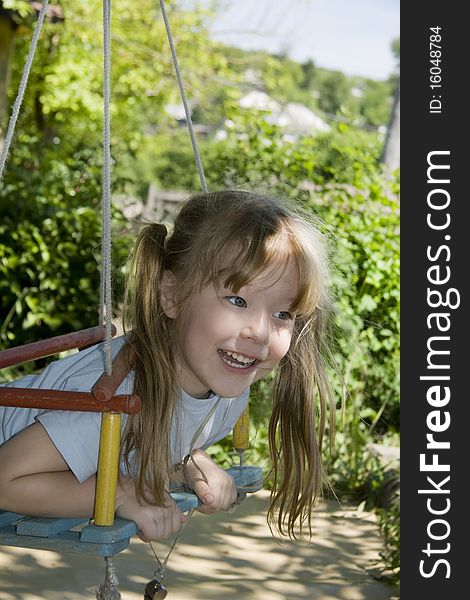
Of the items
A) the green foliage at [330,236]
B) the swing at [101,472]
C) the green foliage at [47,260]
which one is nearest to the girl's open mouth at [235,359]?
the swing at [101,472]

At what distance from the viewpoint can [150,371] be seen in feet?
6.97

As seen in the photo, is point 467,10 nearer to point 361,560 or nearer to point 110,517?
point 361,560

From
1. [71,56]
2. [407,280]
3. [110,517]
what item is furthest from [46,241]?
[71,56]

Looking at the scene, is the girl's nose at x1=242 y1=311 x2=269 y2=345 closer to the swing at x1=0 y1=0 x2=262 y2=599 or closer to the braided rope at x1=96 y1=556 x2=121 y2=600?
the swing at x1=0 y1=0 x2=262 y2=599

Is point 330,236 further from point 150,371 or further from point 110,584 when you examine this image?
point 110,584

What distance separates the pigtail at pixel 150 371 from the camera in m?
2.03

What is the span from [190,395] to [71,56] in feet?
36.0

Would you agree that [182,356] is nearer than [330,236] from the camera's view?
Yes

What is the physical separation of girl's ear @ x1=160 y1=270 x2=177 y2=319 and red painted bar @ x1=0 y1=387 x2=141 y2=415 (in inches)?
16.3

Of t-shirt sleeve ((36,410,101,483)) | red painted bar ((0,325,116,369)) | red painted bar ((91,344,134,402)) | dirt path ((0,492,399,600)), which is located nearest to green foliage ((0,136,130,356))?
dirt path ((0,492,399,600))

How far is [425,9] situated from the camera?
401 cm

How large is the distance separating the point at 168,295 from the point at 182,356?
15cm

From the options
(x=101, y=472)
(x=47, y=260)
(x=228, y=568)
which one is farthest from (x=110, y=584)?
(x=47, y=260)

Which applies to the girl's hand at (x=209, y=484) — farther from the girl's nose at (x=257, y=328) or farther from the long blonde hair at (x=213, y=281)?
the girl's nose at (x=257, y=328)
